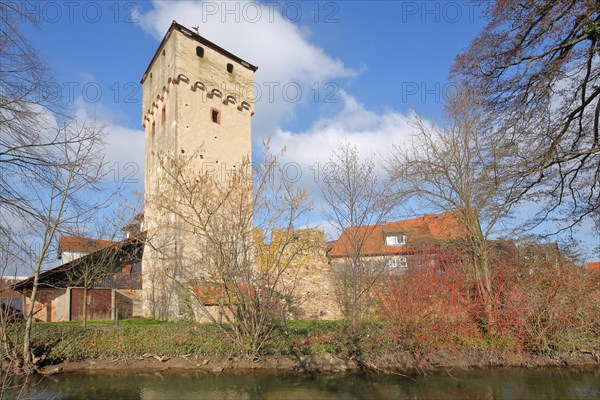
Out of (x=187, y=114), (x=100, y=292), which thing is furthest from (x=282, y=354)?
(x=187, y=114)

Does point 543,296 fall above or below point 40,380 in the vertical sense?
above

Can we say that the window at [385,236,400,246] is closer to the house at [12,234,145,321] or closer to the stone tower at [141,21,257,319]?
the stone tower at [141,21,257,319]

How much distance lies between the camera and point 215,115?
17.9 metres

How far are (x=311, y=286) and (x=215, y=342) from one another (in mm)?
8457

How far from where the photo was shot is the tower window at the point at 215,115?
17.7 meters

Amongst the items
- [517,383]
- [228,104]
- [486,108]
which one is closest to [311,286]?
[228,104]

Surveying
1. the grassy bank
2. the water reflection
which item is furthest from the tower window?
the water reflection

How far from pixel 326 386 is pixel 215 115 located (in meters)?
12.9

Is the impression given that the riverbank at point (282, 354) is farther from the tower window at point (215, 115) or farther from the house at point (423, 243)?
the tower window at point (215, 115)

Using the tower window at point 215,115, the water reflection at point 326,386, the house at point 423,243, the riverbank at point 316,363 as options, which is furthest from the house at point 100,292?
the house at point 423,243

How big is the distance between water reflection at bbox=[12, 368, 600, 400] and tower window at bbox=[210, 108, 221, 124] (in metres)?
11.2

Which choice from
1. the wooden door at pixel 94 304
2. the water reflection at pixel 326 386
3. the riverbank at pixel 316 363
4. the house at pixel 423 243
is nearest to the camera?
the water reflection at pixel 326 386

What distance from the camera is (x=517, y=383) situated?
29.7 feet

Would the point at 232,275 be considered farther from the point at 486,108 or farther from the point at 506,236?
the point at 506,236
